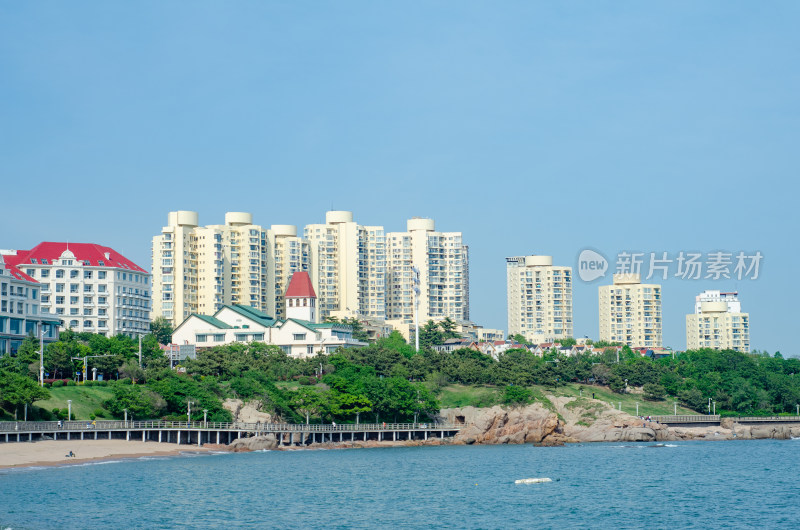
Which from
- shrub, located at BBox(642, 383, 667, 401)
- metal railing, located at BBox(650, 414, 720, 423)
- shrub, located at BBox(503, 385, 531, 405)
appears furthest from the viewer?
shrub, located at BBox(642, 383, 667, 401)

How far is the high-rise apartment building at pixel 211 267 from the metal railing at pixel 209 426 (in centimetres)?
6835

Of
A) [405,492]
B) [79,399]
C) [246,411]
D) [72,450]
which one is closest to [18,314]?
[79,399]

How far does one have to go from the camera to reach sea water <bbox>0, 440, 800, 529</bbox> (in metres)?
61.6

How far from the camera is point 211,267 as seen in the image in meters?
183

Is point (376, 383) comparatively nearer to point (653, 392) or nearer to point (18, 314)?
point (18, 314)

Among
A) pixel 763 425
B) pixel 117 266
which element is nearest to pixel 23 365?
pixel 117 266

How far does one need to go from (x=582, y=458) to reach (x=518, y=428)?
2308 centimetres

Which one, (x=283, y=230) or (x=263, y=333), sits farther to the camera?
(x=283, y=230)

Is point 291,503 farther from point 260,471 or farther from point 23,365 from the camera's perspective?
point 23,365

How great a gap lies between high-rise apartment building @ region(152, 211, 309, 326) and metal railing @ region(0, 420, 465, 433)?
68.3 metres

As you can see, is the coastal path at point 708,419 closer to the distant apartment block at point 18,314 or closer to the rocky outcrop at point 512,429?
the rocky outcrop at point 512,429

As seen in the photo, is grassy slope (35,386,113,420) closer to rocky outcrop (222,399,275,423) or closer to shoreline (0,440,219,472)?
shoreline (0,440,219,472)

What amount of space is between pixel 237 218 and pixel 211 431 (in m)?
87.9

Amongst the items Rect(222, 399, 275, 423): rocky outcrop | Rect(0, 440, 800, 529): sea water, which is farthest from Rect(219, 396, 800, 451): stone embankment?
Rect(0, 440, 800, 529): sea water
